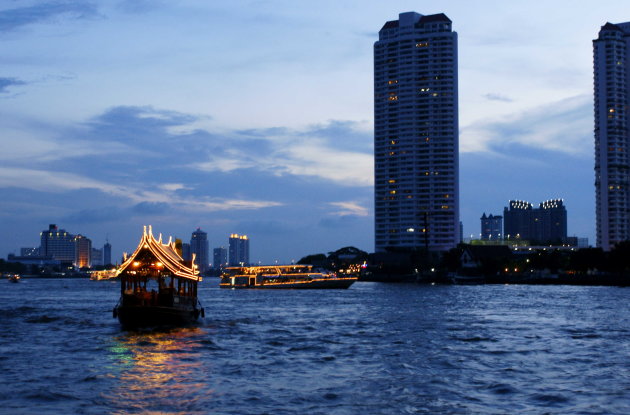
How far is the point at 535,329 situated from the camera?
1982 inches

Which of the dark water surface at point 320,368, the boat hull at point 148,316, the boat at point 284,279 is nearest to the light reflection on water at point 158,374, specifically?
the dark water surface at point 320,368

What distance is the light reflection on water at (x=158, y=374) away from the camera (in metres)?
23.5

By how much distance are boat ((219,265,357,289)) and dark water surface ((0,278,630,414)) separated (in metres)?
83.6

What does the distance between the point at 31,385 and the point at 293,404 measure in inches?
403

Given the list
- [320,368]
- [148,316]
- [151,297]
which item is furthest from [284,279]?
[320,368]

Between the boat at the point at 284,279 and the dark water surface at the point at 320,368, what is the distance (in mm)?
83640

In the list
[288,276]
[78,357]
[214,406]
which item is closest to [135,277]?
[78,357]

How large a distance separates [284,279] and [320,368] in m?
114

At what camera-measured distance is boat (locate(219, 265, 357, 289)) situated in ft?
456

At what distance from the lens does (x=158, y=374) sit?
29.5 m

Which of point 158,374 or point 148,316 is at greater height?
point 148,316

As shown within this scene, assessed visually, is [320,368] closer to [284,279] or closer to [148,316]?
[148,316]

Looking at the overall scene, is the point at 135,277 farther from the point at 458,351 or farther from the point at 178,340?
the point at 458,351

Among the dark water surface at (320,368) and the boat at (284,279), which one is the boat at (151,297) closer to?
the dark water surface at (320,368)
